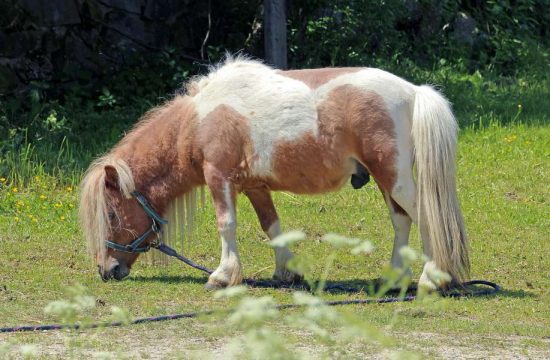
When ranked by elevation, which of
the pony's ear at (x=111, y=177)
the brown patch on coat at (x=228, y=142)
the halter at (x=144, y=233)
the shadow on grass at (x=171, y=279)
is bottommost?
the shadow on grass at (x=171, y=279)

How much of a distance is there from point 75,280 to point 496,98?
7.69m

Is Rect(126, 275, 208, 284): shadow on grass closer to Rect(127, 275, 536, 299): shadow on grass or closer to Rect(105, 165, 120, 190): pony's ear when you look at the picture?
Rect(127, 275, 536, 299): shadow on grass

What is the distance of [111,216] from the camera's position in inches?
317

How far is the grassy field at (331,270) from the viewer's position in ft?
20.2

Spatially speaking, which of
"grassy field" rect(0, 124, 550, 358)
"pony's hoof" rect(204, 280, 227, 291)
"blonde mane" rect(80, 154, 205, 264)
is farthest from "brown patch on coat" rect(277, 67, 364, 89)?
"pony's hoof" rect(204, 280, 227, 291)

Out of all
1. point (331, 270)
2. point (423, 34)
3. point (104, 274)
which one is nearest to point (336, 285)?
point (331, 270)

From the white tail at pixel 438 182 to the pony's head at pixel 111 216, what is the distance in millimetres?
2025

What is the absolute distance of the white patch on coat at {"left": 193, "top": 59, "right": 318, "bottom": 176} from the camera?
7.61m

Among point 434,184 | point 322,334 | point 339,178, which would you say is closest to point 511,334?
point 434,184

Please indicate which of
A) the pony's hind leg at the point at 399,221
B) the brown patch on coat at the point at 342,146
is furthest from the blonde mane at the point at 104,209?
the pony's hind leg at the point at 399,221

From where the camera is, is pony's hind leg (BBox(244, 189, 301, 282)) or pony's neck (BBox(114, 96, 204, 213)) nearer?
pony's neck (BBox(114, 96, 204, 213))

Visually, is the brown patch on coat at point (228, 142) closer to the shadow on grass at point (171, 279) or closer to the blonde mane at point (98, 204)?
the blonde mane at point (98, 204)

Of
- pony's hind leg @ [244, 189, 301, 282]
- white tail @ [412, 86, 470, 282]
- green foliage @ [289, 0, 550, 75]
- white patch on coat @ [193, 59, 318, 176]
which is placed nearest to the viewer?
white tail @ [412, 86, 470, 282]

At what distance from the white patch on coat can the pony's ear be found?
0.75m
